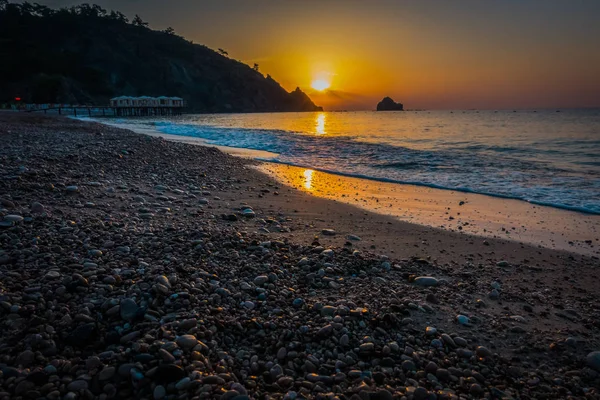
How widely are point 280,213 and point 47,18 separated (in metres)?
143

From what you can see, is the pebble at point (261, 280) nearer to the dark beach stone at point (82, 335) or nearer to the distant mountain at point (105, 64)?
the dark beach stone at point (82, 335)

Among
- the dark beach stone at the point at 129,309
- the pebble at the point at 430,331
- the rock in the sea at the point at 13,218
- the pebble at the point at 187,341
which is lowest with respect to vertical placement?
the pebble at the point at 430,331

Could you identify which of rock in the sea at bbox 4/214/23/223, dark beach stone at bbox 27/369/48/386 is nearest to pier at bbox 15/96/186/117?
rock in the sea at bbox 4/214/23/223

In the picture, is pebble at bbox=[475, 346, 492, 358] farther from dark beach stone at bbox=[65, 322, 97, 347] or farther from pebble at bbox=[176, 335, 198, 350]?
dark beach stone at bbox=[65, 322, 97, 347]

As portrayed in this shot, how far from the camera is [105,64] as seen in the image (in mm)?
110375

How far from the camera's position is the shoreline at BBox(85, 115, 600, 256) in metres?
6.14

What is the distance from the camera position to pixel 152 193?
7.32m

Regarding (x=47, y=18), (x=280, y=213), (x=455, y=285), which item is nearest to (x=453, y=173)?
(x=280, y=213)

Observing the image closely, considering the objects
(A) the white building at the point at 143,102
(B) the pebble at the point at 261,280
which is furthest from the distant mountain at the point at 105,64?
(B) the pebble at the point at 261,280

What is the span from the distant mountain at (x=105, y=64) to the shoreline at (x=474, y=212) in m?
88.5

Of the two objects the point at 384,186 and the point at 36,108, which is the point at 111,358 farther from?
the point at 36,108

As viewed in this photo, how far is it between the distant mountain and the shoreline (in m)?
88.5

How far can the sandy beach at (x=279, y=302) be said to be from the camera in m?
2.41

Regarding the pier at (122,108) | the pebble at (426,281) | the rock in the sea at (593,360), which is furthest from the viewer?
the pier at (122,108)
